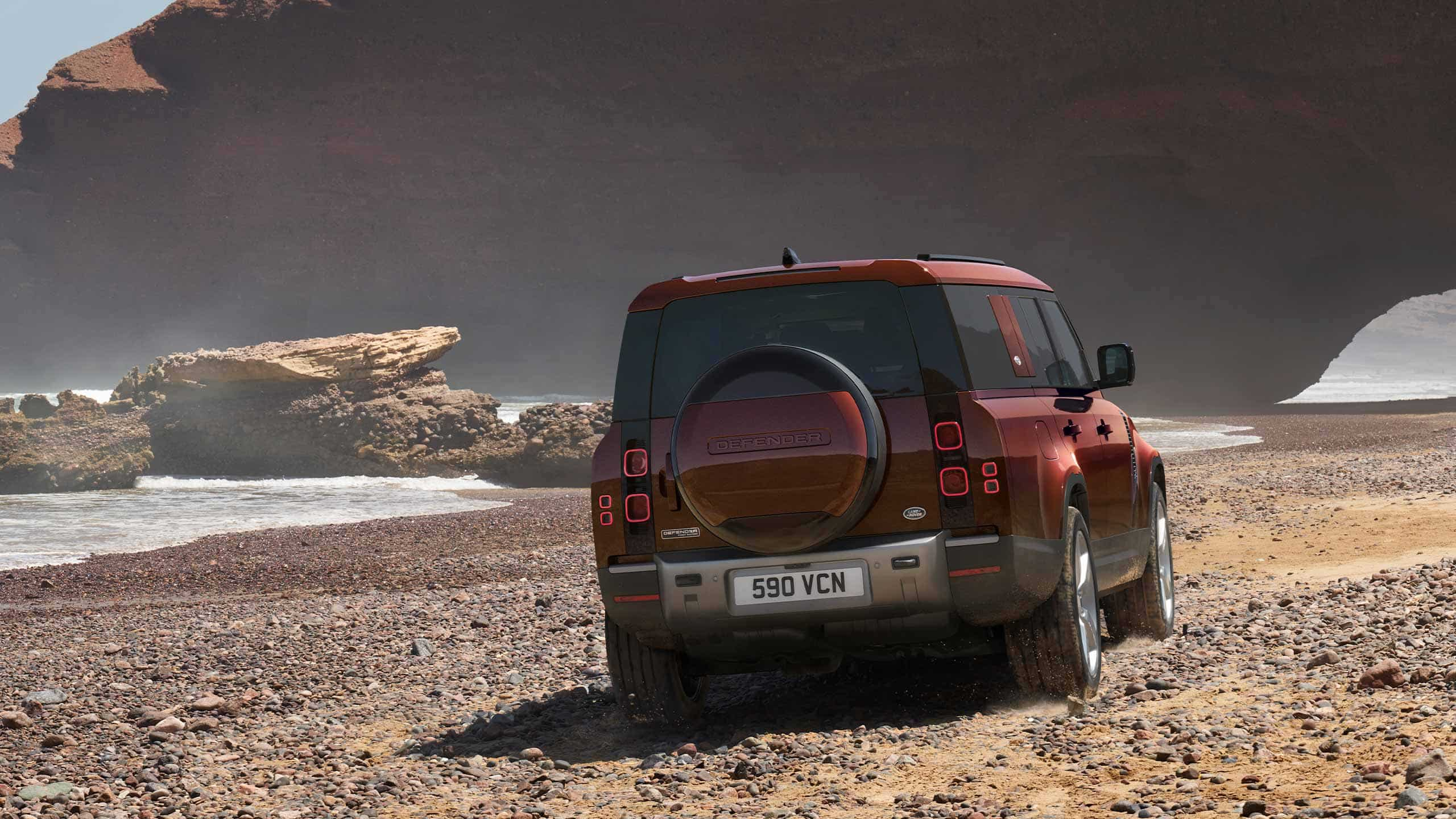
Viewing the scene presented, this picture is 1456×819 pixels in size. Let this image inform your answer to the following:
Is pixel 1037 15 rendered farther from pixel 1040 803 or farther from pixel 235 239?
pixel 1040 803

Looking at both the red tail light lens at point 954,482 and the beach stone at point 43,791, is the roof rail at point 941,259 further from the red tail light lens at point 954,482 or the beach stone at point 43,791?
the beach stone at point 43,791

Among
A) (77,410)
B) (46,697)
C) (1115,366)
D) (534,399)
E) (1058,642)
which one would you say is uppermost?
(534,399)

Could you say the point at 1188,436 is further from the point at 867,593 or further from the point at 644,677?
the point at 867,593

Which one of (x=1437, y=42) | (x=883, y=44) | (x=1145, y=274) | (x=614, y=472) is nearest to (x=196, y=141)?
(x=883, y=44)

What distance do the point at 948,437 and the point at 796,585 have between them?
835mm

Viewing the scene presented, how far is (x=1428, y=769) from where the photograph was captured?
12.5 ft

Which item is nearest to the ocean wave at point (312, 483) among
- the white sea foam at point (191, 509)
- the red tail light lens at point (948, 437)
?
the white sea foam at point (191, 509)

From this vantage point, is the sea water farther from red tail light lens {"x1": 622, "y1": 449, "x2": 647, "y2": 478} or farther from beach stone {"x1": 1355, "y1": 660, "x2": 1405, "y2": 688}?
beach stone {"x1": 1355, "y1": 660, "x2": 1405, "y2": 688}

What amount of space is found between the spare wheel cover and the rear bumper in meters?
0.16

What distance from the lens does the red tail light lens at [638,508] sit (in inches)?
212

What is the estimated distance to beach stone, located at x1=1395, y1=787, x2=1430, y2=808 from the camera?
3566 mm

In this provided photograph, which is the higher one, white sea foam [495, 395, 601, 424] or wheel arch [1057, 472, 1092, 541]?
white sea foam [495, 395, 601, 424]

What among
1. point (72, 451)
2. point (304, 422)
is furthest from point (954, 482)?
point (304, 422)

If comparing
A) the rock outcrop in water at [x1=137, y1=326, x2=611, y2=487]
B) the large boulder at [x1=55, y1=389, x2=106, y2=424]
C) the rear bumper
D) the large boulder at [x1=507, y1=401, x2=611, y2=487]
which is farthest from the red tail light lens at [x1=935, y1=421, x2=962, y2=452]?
the large boulder at [x1=55, y1=389, x2=106, y2=424]
